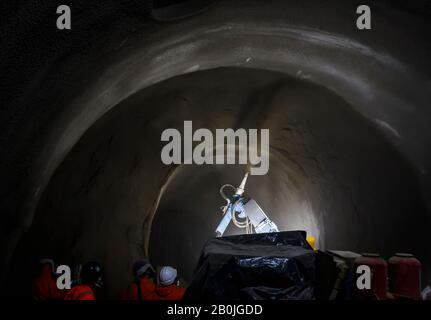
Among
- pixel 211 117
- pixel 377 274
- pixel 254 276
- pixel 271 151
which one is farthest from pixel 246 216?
pixel 254 276

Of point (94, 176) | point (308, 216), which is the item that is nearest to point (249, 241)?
point (94, 176)

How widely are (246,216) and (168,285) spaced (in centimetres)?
651

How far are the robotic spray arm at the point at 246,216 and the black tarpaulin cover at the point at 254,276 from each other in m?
7.20

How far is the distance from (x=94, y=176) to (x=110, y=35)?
10.4ft

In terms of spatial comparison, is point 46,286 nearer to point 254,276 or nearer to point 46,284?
point 46,284

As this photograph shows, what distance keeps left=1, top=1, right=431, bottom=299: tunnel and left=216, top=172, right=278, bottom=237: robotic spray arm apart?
1.14m

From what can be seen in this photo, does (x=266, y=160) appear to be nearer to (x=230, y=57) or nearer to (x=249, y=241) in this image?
(x=230, y=57)

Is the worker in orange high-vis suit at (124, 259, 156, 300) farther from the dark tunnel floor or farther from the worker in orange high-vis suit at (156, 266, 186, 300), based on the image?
the dark tunnel floor

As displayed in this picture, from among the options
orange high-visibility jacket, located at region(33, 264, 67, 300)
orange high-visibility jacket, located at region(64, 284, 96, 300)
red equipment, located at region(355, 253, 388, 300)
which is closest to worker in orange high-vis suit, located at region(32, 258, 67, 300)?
orange high-visibility jacket, located at region(33, 264, 67, 300)

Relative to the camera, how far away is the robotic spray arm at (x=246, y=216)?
432 inches

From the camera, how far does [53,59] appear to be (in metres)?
3.42

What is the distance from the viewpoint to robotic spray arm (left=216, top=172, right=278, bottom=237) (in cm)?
1097

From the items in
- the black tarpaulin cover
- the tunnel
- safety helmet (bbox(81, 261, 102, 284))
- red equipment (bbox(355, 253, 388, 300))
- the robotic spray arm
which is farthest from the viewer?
the robotic spray arm

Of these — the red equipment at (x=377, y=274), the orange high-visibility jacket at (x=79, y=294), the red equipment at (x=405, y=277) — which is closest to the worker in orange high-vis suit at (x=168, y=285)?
the orange high-visibility jacket at (x=79, y=294)
